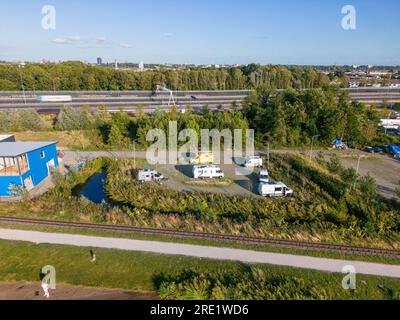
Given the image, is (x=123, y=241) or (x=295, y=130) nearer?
(x=123, y=241)

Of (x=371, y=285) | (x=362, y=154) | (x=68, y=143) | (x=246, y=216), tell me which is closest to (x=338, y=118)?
(x=362, y=154)

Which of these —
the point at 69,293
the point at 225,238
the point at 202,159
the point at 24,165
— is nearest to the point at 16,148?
the point at 24,165

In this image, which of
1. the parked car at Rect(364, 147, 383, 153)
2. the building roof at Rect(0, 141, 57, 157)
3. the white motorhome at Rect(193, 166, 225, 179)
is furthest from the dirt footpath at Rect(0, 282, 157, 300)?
the parked car at Rect(364, 147, 383, 153)

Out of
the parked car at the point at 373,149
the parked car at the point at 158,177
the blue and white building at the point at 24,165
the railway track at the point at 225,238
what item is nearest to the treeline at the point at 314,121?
the parked car at the point at 373,149

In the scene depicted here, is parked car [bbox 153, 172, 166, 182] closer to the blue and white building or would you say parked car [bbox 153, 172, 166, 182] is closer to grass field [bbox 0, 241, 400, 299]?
the blue and white building

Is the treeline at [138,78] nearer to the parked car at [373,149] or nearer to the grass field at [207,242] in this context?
the parked car at [373,149]
